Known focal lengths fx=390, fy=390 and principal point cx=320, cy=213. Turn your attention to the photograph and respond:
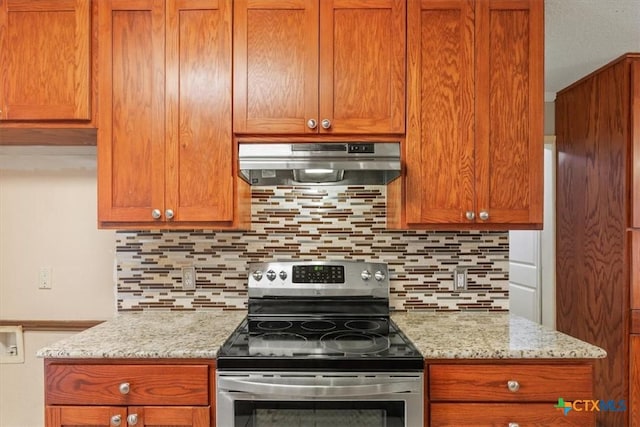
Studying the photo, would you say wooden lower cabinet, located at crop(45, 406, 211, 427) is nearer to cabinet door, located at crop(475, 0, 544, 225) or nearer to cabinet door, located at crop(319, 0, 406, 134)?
cabinet door, located at crop(319, 0, 406, 134)

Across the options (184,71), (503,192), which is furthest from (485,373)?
(184,71)

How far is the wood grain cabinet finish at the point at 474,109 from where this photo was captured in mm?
1667

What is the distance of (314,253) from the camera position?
1986 mm

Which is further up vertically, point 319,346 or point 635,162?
point 635,162

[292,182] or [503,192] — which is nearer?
[503,192]

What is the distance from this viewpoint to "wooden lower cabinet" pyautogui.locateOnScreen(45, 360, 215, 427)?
4.55 ft

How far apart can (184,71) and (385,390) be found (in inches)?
59.1

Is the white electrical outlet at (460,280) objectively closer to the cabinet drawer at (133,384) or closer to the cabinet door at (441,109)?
the cabinet door at (441,109)

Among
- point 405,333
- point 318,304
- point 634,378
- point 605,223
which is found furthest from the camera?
point 605,223

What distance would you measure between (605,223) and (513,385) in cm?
168

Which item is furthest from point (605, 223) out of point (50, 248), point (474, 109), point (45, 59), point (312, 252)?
point (50, 248)

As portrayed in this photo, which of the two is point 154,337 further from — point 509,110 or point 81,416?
point 509,110

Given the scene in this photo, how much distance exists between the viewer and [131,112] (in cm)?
168

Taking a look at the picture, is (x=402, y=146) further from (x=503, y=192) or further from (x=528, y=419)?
(x=528, y=419)
